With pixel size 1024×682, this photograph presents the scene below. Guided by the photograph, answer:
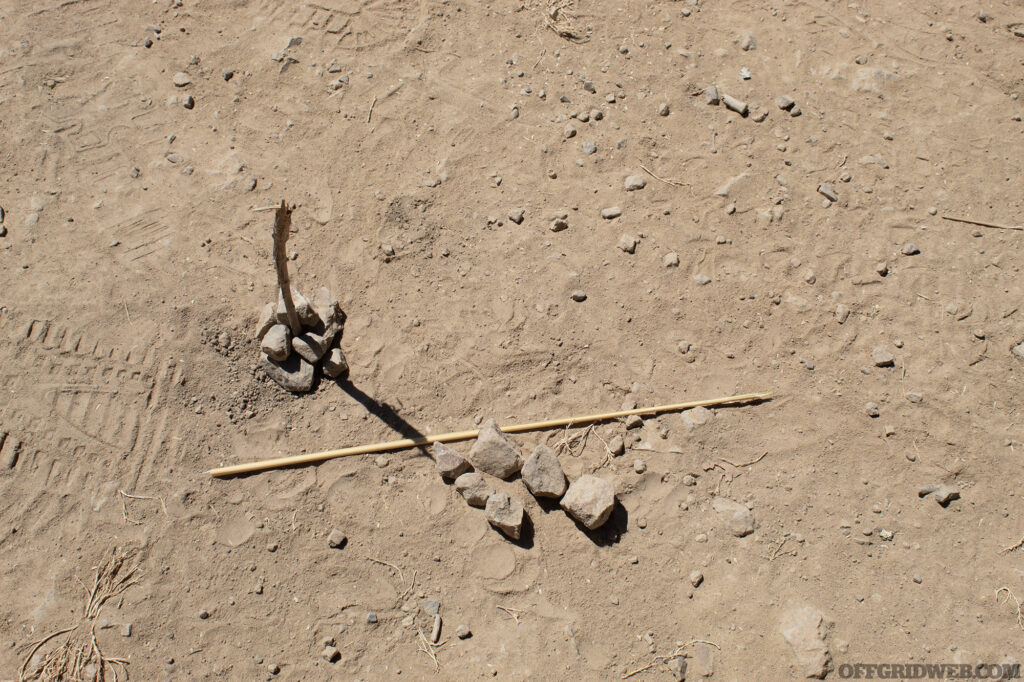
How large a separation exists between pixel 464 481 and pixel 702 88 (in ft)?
9.02

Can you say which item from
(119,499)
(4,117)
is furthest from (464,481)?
(4,117)

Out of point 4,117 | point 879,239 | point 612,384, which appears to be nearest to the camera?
point 612,384

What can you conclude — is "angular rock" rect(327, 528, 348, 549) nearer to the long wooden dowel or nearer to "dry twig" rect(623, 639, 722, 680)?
the long wooden dowel

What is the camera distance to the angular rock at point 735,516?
9.52ft

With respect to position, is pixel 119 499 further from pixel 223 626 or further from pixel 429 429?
pixel 429 429

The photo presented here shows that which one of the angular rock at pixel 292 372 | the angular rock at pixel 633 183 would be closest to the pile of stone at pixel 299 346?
the angular rock at pixel 292 372

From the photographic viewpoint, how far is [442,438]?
309cm

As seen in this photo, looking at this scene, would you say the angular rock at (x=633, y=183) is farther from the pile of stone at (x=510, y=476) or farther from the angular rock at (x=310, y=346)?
the angular rock at (x=310, y=346)

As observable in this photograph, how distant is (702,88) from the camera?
158 inches

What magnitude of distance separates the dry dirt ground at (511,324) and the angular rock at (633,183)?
5 centimetres

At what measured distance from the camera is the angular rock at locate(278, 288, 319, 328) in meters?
3.11

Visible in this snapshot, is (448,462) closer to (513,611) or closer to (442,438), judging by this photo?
(442,438)

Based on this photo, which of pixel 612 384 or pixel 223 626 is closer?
pixel 223 626

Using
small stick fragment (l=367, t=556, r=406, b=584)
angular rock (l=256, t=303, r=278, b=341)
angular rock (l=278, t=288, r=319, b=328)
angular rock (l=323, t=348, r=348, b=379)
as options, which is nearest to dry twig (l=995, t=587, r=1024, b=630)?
small stick fragment (l=367, t=556, r=406, b=584)
